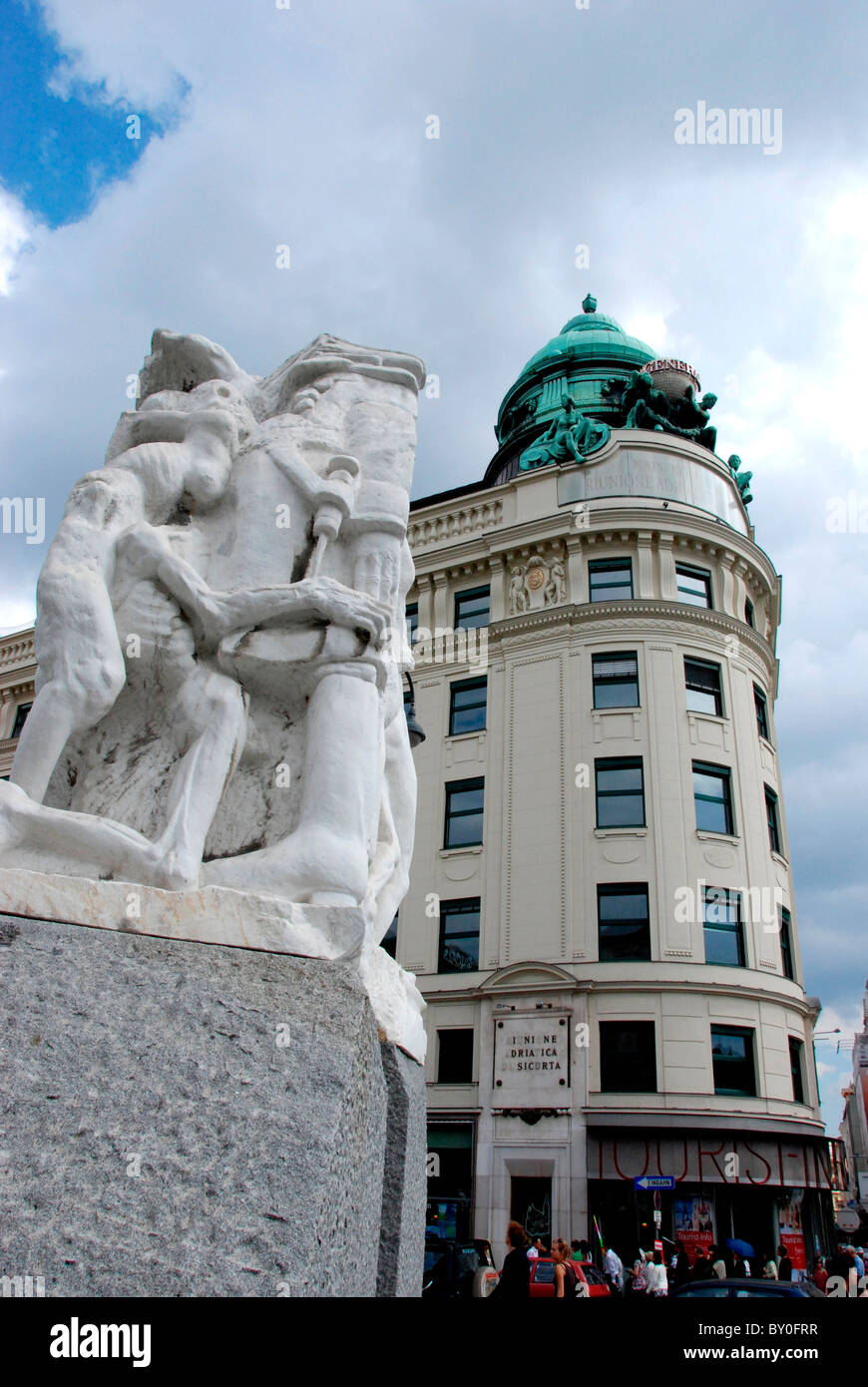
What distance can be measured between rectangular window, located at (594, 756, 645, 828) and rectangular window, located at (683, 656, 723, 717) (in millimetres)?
2410

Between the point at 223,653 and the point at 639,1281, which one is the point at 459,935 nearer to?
the point at 639,1281

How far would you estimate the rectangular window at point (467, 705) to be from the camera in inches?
987

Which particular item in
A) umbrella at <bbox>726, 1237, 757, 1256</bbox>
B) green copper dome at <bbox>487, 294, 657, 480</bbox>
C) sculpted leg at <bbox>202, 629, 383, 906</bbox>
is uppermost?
green copper dome at <bbox>487, 294, 657, 480</bbox>

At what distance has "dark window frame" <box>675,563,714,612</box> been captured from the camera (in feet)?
82.1

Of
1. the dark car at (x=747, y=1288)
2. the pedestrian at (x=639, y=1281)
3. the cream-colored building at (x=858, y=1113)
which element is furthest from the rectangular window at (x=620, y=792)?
the cream-colored building at (x=858, y=1113)

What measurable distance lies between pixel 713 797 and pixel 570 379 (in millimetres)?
18293

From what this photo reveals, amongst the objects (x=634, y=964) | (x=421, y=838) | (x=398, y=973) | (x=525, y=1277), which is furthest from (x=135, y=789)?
(x=421, y=838)

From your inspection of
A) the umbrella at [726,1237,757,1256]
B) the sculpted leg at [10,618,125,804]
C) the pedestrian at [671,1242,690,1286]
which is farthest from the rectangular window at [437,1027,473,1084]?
the sculpted leg at [10,618,125,804]

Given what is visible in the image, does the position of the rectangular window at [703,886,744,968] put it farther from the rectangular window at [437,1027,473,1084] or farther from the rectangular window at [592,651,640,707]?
the rectangular window at [437,1027,473,1084]

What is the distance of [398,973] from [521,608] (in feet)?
73.7

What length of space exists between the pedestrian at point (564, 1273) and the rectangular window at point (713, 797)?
39.9 ft

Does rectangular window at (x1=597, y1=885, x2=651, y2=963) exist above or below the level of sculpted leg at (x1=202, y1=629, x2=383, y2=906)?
above
